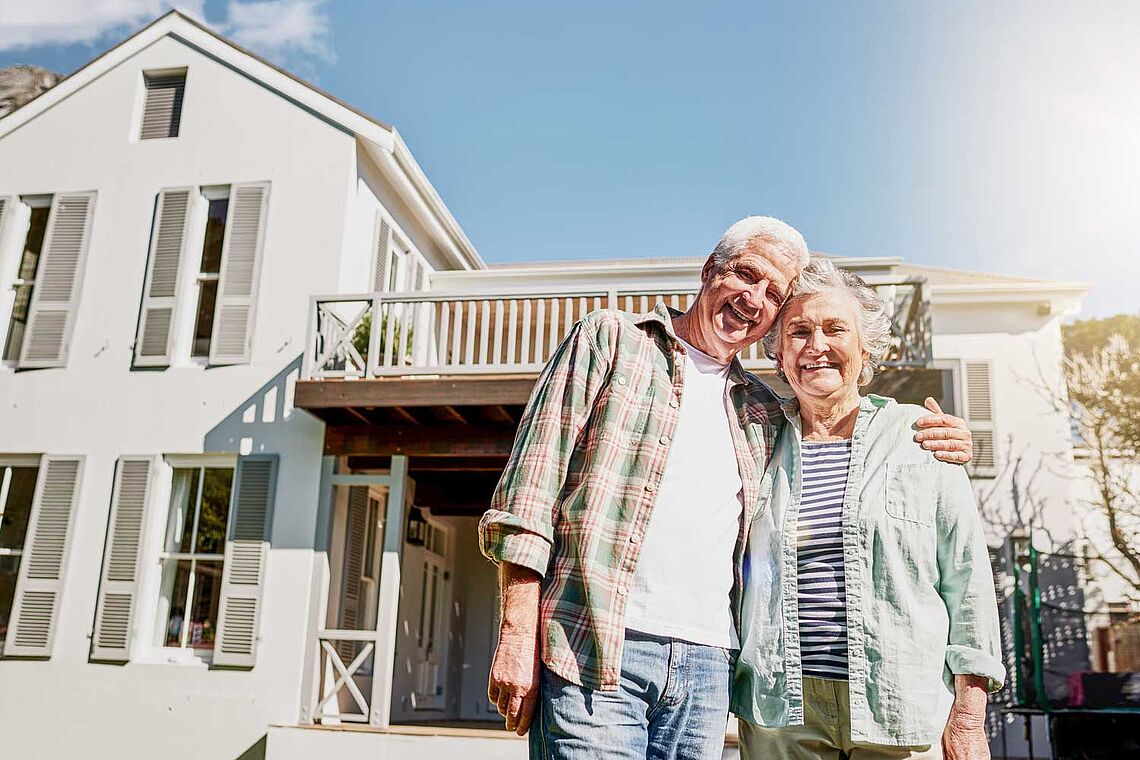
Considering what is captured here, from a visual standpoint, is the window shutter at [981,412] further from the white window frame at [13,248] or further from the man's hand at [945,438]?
the man's hand at [945,438]

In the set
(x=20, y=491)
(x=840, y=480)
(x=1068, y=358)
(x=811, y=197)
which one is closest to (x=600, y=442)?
(x=840, y=480)

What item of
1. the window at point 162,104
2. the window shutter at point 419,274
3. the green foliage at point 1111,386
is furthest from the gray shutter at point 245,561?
the green foliage at point 1111,386

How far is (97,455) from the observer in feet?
29.5

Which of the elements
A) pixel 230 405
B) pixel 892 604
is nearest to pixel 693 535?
pixel 892 604

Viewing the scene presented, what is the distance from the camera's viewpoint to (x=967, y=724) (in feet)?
6.16

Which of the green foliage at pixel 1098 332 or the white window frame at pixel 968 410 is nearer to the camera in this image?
the white window frame at pixel 968 410

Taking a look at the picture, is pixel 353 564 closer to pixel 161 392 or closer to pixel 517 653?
pixel 161 392

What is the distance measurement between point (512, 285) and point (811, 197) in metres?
5.76

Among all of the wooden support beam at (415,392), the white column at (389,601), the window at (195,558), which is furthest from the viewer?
the window at (195,558)

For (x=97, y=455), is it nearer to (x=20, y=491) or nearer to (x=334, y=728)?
(x=20, y=491)

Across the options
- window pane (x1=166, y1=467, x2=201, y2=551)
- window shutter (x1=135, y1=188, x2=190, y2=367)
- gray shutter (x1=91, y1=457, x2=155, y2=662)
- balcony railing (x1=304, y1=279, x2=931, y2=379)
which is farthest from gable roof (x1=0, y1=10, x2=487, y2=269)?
gray shutter (x1=91, y1=457, x2=155, y2=662)

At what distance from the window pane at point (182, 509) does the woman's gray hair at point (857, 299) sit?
25.0 ft

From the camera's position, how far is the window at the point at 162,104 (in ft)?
32.6

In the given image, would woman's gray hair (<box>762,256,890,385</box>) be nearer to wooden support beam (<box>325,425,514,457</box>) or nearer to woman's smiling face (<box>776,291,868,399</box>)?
woman's smiling face (<box>776,291,868,399</box>)
